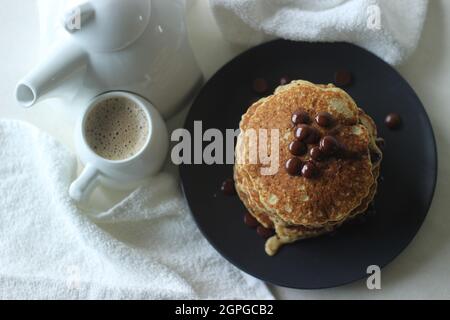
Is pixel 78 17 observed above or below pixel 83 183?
above

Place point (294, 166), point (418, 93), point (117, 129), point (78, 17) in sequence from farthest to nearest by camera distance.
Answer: point (418, 93), point (117, 129), point (294, 166), point (78, 17)

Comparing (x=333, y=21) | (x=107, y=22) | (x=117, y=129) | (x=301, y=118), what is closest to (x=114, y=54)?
(x=107, y=22)

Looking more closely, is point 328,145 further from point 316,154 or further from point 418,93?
point 418,93

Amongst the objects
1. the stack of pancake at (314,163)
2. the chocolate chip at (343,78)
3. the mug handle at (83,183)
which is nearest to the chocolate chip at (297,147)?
the stack of pancake at (314,163)

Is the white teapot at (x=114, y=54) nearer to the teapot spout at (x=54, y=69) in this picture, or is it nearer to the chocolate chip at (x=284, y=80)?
the teapot spout at (x=54, y=69)

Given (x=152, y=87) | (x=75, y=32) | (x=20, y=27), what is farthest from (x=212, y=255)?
(x=20, y=27)
